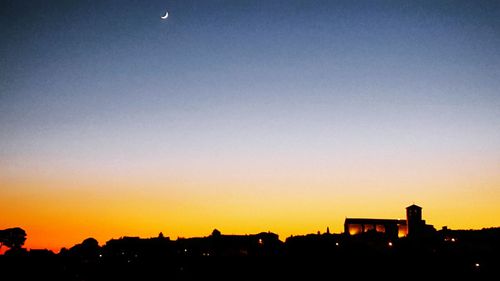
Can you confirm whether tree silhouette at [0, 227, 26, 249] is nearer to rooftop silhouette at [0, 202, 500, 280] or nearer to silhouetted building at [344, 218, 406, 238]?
rooftop silhouette at [0, 202, 500, 280]

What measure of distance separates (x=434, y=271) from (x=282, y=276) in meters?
20.6

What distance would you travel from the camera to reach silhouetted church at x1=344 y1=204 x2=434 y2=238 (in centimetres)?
10850

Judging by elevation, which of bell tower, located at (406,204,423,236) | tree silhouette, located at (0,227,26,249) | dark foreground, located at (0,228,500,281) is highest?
bell tower, located at (406,204,423,236)

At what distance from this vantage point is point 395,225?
110875 mm

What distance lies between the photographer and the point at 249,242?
10931 centimetres

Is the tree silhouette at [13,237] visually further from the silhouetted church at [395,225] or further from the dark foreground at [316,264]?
the silhouetted church at [395,225]

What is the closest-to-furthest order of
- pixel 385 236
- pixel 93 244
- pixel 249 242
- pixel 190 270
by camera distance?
pixel 190 270
pixel 385 236
pixel 249 242
pixel 93 244

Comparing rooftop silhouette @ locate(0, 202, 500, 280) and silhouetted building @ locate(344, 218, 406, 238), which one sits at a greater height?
silhouetted building @ locate(344, 218, 406, 238)

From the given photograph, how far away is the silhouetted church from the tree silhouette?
81507 mm

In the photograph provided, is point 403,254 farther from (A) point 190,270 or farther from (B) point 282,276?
(A) point 190,270

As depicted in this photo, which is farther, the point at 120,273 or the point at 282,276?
the point at 120,273

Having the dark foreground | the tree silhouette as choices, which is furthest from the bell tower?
the tree silhouette

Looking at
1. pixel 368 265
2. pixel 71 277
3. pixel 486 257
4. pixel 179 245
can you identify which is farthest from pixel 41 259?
pixel 486 257

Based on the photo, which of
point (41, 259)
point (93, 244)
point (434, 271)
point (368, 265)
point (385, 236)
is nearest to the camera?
point (434, 271)
